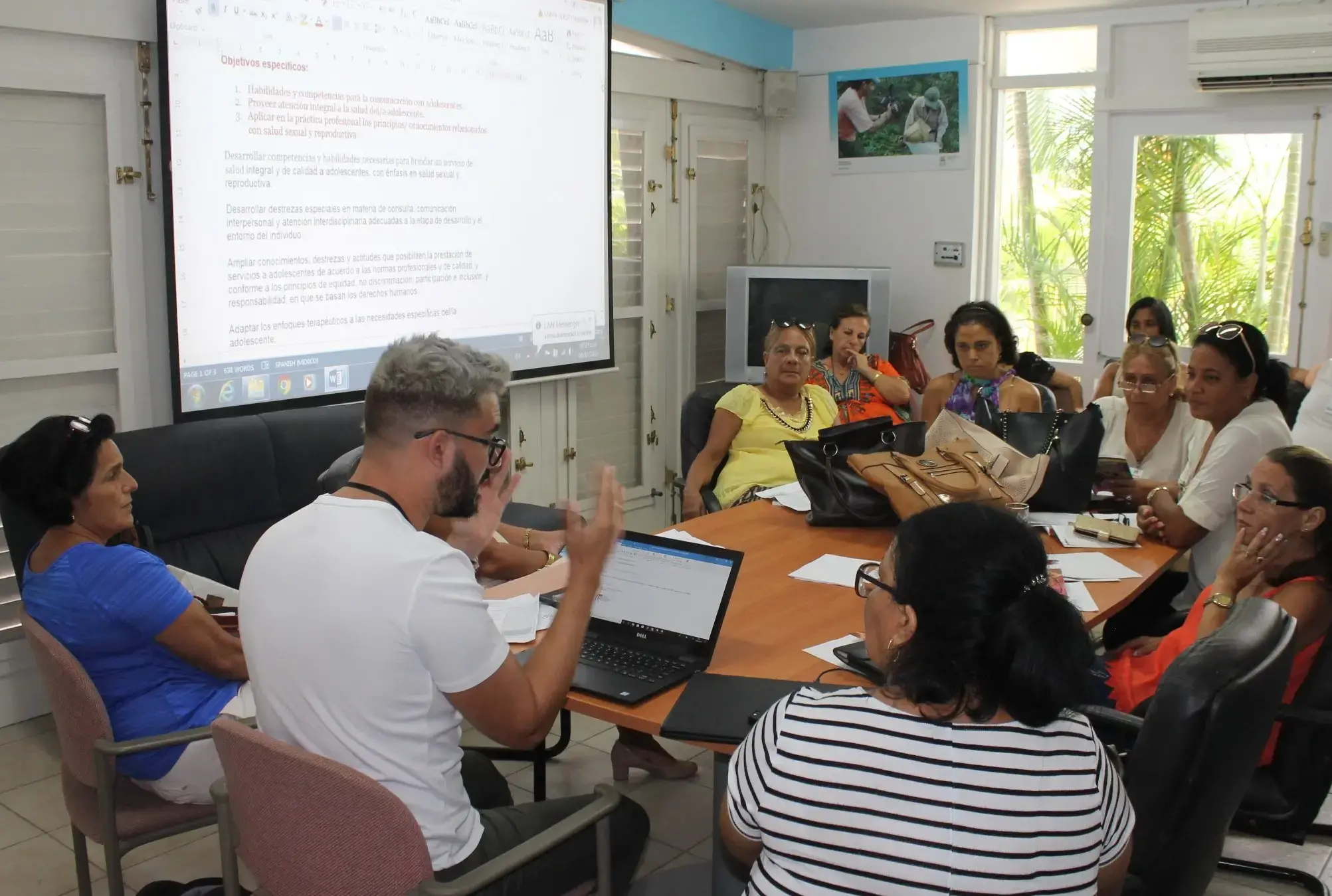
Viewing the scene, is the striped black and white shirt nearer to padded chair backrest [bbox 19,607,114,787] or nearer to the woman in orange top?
the woman in orange top

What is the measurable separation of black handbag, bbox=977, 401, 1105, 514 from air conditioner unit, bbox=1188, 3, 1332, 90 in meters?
2.93

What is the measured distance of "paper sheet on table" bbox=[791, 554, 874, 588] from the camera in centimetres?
277

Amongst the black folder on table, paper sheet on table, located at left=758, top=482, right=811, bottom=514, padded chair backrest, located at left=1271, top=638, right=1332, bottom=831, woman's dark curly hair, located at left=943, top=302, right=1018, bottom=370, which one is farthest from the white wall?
the black folder on table

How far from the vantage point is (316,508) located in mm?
1786

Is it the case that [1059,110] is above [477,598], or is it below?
above

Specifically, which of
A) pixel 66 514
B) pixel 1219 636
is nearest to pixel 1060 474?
pixel 1219 636

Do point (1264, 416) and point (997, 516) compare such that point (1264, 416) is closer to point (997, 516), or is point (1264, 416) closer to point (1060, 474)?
point (1060, 474)

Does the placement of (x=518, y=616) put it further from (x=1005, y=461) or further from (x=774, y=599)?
(x=1005, y=461)

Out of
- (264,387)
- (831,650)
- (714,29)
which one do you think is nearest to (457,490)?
(831,650)

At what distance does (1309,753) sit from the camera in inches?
94.7

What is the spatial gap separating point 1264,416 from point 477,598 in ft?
8.41

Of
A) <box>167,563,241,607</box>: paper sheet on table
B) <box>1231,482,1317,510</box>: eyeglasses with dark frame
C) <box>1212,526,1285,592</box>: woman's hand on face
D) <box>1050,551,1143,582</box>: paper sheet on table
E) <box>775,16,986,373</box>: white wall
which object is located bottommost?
<box>167,563,241,607</box>: paper sheet on table

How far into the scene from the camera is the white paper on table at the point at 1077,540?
3.16 meters

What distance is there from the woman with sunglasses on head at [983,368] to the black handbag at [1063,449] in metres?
1.11
